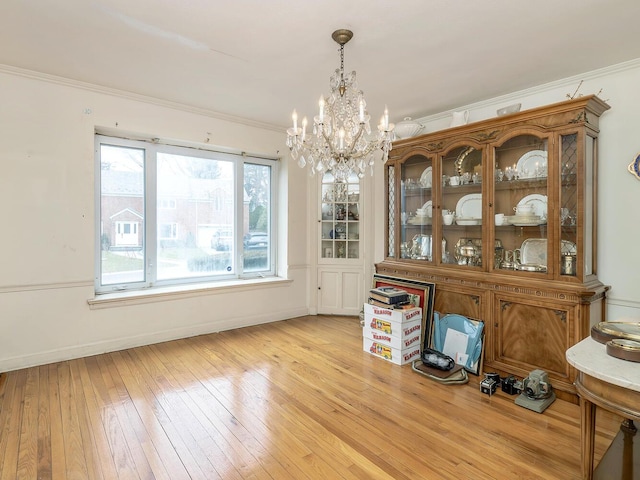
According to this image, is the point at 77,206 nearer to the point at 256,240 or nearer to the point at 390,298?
the point at 256,240

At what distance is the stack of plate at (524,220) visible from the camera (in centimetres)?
291

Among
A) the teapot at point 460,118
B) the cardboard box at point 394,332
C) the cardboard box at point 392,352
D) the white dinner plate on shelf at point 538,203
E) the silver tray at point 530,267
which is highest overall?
the teapot at point 460,118

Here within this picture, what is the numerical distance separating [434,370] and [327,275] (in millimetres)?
2306

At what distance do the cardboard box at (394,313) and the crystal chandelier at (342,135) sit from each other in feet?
4.81

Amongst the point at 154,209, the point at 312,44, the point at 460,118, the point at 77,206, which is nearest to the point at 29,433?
the point at 77,206

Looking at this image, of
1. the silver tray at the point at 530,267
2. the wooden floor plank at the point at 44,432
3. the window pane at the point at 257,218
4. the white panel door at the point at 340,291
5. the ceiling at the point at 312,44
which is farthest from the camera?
the white panel door at the point at 340,291

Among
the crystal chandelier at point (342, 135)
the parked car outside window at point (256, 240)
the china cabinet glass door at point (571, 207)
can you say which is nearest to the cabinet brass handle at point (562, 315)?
the china cabinet glass door at point (571, 207)

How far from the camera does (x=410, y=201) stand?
3.88 metres

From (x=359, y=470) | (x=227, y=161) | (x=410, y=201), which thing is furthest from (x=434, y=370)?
(x=227, y=161)

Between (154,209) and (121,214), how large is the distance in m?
0.35

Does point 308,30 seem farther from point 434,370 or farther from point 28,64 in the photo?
point 434,370

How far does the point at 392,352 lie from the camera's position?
10.9ft

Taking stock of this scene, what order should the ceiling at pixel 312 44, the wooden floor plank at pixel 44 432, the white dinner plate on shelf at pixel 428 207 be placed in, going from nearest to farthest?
the wooden floor plank at pixel 44 432 → the ceiling at pixel 312 44 → the white dinner plate on shelf at pixel 428 207

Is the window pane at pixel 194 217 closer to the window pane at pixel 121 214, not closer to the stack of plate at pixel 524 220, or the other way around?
the window pane at pixel 121 214
